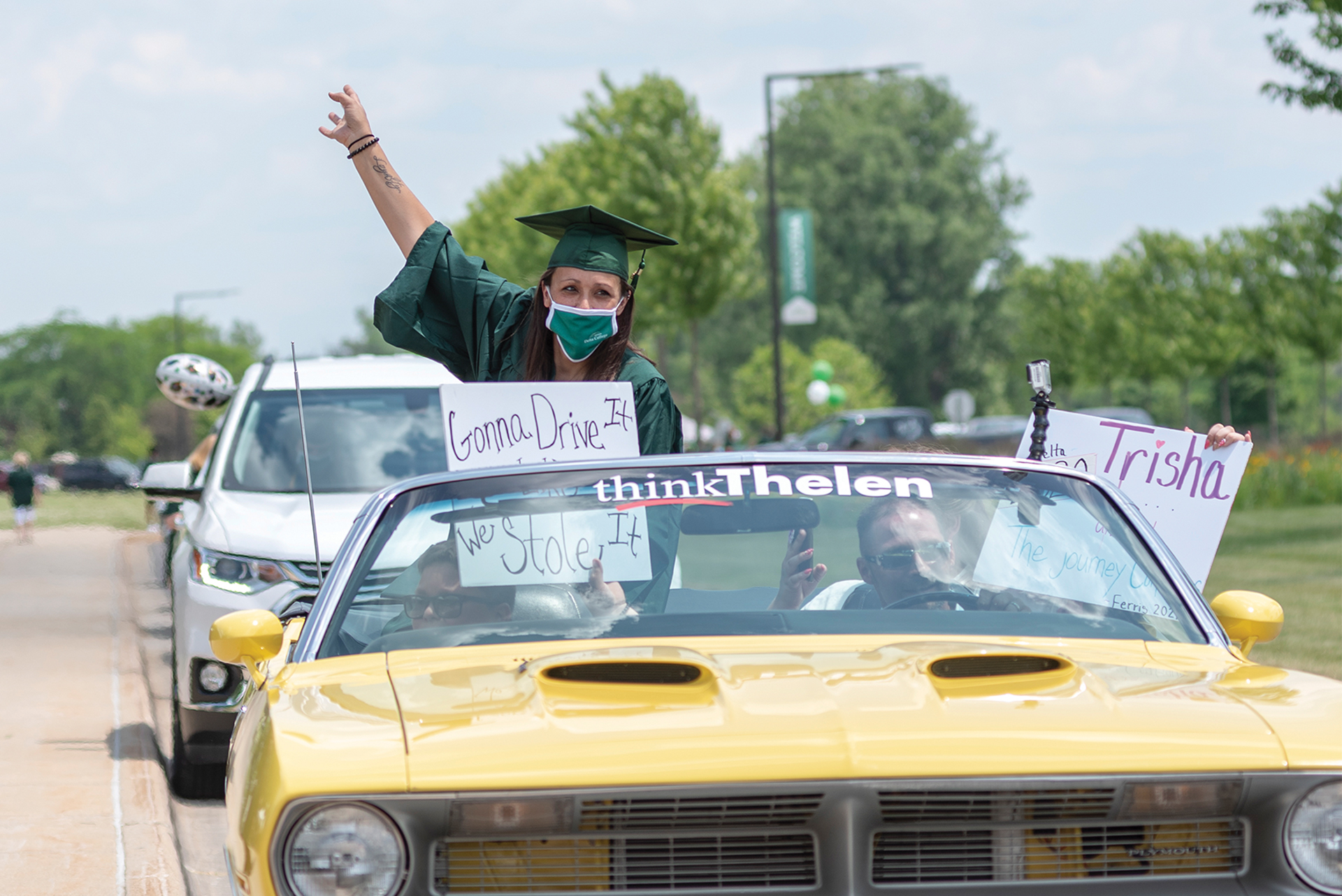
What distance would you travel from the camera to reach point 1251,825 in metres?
2.24

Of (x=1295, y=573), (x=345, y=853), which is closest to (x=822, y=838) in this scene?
(x=345, y=853)

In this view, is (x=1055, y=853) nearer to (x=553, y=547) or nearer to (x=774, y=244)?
(x=553, y=547)

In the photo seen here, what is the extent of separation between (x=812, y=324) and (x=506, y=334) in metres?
60.5

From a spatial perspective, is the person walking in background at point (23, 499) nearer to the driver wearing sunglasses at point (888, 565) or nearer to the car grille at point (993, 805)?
the driver wearing sunglasses at point (888, 565)

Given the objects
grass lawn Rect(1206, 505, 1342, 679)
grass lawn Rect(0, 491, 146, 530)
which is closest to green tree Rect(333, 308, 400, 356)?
grass lawn Rect(0, 491, 146, 530)

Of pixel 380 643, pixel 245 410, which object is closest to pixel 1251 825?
pixel 380 643

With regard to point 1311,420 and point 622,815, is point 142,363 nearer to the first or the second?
point 1311,420

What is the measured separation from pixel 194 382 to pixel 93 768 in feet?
9.28

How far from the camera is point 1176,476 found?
13.9ft

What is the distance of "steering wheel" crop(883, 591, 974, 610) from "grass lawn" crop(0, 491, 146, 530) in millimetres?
29847

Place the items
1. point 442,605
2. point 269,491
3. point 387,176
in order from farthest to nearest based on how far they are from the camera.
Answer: point 269,491, point 387,176, point 442,605

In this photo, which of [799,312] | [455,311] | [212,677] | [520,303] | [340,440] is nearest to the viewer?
[520,303]

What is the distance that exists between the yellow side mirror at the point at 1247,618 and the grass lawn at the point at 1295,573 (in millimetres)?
5375

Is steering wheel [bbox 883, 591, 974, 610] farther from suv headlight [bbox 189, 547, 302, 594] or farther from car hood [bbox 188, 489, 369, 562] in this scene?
suv headlight [bbox 189, 547, 302, 594]
